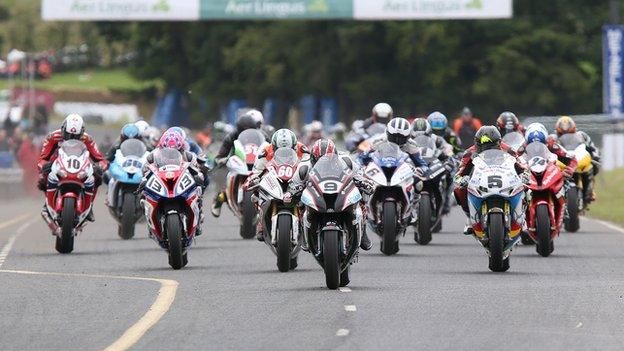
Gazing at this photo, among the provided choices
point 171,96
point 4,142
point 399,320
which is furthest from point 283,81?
point 399,320

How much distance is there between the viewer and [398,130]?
24.4 metres

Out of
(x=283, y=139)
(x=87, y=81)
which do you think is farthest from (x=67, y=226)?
(x=87, y=81)

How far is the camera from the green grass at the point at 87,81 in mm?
130875

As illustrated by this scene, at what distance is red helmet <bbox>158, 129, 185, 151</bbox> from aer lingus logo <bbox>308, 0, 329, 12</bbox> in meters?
28.6

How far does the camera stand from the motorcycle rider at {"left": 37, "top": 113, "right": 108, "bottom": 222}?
24109 mm

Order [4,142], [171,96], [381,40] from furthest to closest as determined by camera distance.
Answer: [171,96] → [381,40] → [4,142]

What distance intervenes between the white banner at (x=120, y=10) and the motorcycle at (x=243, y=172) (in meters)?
23.5

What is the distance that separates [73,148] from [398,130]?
368cm

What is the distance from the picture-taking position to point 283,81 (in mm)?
80562

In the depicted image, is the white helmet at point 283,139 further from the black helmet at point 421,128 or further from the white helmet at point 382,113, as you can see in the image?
the white helmet at point 382,113

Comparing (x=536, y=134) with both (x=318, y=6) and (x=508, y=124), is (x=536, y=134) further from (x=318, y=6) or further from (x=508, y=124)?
(x=318, y=6)

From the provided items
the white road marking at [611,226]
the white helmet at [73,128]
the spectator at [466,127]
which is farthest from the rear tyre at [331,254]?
the spectator at [466,127]

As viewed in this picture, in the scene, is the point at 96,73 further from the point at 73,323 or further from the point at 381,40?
the point at 73,323

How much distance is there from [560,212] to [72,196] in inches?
212
